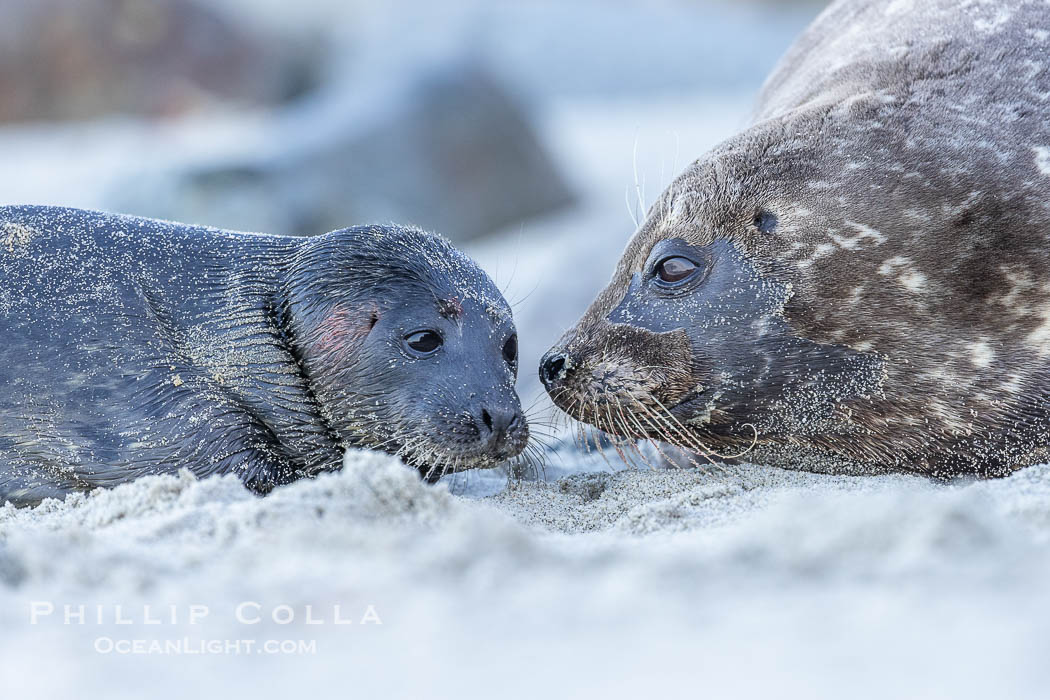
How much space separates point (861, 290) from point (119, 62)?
16.3 metres

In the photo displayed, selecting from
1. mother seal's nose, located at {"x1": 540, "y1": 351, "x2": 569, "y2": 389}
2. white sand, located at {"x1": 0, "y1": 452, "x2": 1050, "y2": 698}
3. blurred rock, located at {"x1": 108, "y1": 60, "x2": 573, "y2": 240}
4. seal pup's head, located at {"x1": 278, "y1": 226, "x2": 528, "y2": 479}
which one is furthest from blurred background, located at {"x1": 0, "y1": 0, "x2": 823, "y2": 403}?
white sand, located at {"x1": 0, "y1": 452, "x2": 1050, "y2": 698}

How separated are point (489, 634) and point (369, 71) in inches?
481

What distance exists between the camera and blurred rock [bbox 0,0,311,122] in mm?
17047

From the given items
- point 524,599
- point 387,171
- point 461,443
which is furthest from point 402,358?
point 387,171

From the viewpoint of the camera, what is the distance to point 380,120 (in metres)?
11.7

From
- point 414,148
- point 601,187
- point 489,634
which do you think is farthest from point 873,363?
point 601,187

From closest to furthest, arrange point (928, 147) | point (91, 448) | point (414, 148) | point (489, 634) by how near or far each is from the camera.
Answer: point (489, 634) < point (91, 448) < point (928, 147) < point (414, 148)

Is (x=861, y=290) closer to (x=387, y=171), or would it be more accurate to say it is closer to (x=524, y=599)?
(x=524, y=599)

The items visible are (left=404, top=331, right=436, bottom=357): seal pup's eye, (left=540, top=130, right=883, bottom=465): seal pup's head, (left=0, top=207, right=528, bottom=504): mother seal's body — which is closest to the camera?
(left=0, top=207, right=528, bottom=504): mother seal's body

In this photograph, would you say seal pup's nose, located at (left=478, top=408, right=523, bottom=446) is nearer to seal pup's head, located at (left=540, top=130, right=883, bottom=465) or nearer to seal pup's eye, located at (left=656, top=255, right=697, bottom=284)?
seal pup's head, located at (left=540, top=130, right=883, bottom=465)

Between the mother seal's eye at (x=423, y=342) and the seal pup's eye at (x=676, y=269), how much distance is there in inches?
27.9

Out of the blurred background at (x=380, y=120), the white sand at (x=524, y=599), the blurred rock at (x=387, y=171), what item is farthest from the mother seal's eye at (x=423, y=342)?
the blurred rock at (x=387, y=171)

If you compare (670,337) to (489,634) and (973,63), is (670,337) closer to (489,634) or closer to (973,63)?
(973,63)

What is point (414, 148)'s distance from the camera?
1170 centimetres
